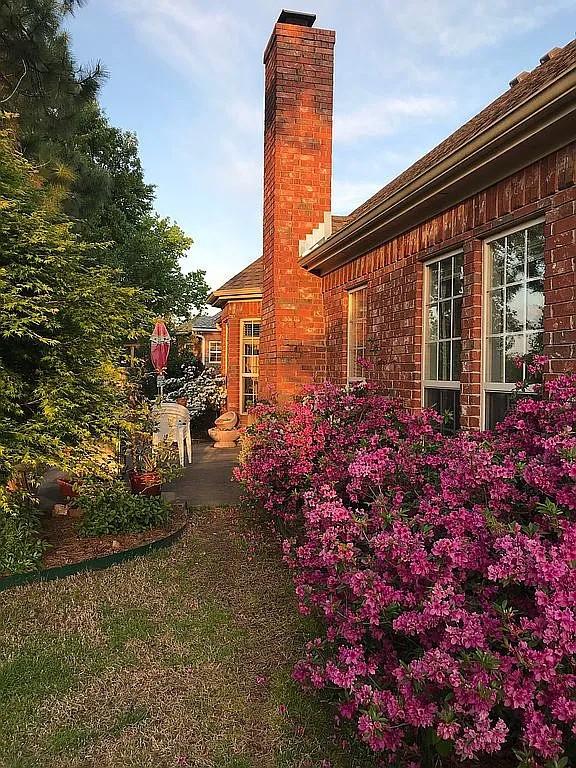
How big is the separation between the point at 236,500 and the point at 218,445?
5.79m

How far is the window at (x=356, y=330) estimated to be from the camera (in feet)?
25.2

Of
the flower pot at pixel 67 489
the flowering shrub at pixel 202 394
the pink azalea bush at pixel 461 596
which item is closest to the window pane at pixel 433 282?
the pink azalea bush at pixel 461 596

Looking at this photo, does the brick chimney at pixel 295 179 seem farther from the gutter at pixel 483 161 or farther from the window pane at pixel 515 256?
the window pane at pixel 515 256

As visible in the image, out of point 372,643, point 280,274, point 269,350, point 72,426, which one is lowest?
point 372,643

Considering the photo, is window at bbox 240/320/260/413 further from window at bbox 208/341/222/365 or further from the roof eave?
window at bbox 208/341/222/365

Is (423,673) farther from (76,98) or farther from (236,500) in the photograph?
(76,98)

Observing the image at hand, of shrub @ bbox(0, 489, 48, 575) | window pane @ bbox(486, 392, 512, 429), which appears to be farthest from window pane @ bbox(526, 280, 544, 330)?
shrub @ bbox(0, 489, 48, 575)

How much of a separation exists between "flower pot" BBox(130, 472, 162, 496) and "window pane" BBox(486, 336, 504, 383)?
3.89 meters

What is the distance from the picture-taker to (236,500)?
26.6 feet

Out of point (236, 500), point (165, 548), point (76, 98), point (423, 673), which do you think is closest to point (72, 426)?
point (165, 548)

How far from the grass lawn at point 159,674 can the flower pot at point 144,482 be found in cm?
162

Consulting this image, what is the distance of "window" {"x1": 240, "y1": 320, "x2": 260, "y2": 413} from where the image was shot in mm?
14703

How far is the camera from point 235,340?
586 inches

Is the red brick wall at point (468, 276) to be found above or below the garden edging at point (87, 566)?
above
